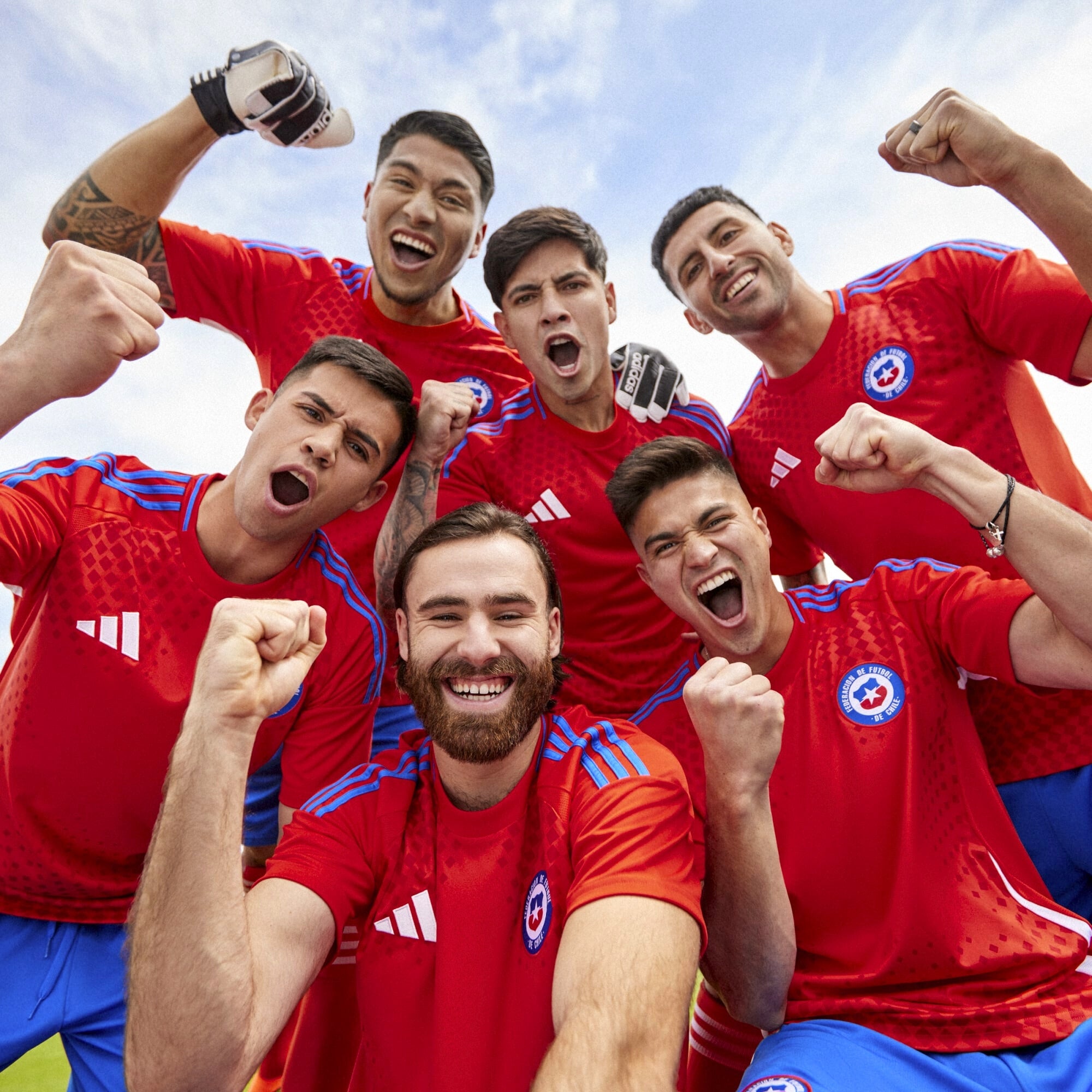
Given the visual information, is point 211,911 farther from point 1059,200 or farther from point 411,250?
point 1059,200

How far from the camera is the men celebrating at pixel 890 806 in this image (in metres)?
2.04

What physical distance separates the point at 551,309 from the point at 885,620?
72.8 inches

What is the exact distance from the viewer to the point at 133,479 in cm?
280

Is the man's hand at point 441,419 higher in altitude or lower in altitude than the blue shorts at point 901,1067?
higher

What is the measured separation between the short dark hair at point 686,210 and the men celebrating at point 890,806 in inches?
65.9

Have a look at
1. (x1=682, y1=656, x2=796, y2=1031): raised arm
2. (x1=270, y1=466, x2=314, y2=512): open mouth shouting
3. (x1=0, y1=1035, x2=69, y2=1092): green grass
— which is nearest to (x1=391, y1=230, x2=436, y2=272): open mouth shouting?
(x1=270, y1=466, x2=314, y2=512): open mouth shouting

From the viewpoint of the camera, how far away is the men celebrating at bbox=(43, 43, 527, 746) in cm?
338

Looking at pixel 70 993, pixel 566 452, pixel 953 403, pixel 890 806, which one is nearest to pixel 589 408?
pixel 566 452

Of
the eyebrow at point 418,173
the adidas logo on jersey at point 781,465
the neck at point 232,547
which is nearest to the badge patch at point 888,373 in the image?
the adidas logo on jersey at point 781,465

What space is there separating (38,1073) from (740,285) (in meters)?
4.47

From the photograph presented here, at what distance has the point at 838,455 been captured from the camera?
2217 millimetres

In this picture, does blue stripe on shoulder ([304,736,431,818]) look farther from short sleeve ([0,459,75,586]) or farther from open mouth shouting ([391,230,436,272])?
open mouth shouting ([391,230,436,272])

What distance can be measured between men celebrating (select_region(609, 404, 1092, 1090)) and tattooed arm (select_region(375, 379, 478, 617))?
40.6 inches

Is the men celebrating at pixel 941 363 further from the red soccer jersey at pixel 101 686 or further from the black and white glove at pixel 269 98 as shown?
the red soccer jersey at pixel 101 686
